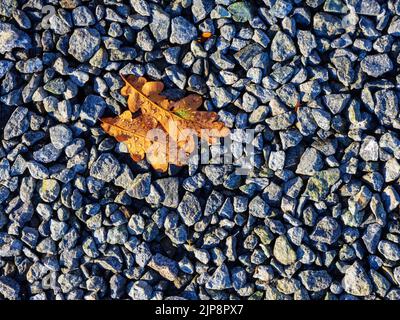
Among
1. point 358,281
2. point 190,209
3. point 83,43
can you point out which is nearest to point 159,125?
point 190,209

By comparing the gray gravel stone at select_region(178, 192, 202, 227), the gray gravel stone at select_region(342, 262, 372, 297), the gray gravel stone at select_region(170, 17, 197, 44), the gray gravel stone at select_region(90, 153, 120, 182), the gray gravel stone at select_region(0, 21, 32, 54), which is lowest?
the gray gravel stone at select_region(342, 262, 372, 297)

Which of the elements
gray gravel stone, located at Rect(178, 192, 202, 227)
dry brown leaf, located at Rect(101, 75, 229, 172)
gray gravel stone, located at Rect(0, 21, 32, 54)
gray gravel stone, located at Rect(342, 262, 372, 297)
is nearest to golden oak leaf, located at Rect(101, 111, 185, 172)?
dry brown leaf, located at Rect(101, 75, 229, 172)

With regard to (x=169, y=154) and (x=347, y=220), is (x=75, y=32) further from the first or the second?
(x=347, y=220)

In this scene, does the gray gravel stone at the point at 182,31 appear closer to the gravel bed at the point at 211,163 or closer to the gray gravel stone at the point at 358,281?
the gravel bed at the point at 211,163

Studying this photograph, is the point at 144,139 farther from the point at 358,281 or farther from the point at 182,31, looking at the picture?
the point at 358,281

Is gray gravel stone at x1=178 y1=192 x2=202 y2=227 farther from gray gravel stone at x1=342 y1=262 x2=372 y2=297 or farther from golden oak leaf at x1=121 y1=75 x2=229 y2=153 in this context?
gray gravel stone at x1=342 y1=262 x2=372 y2=297
